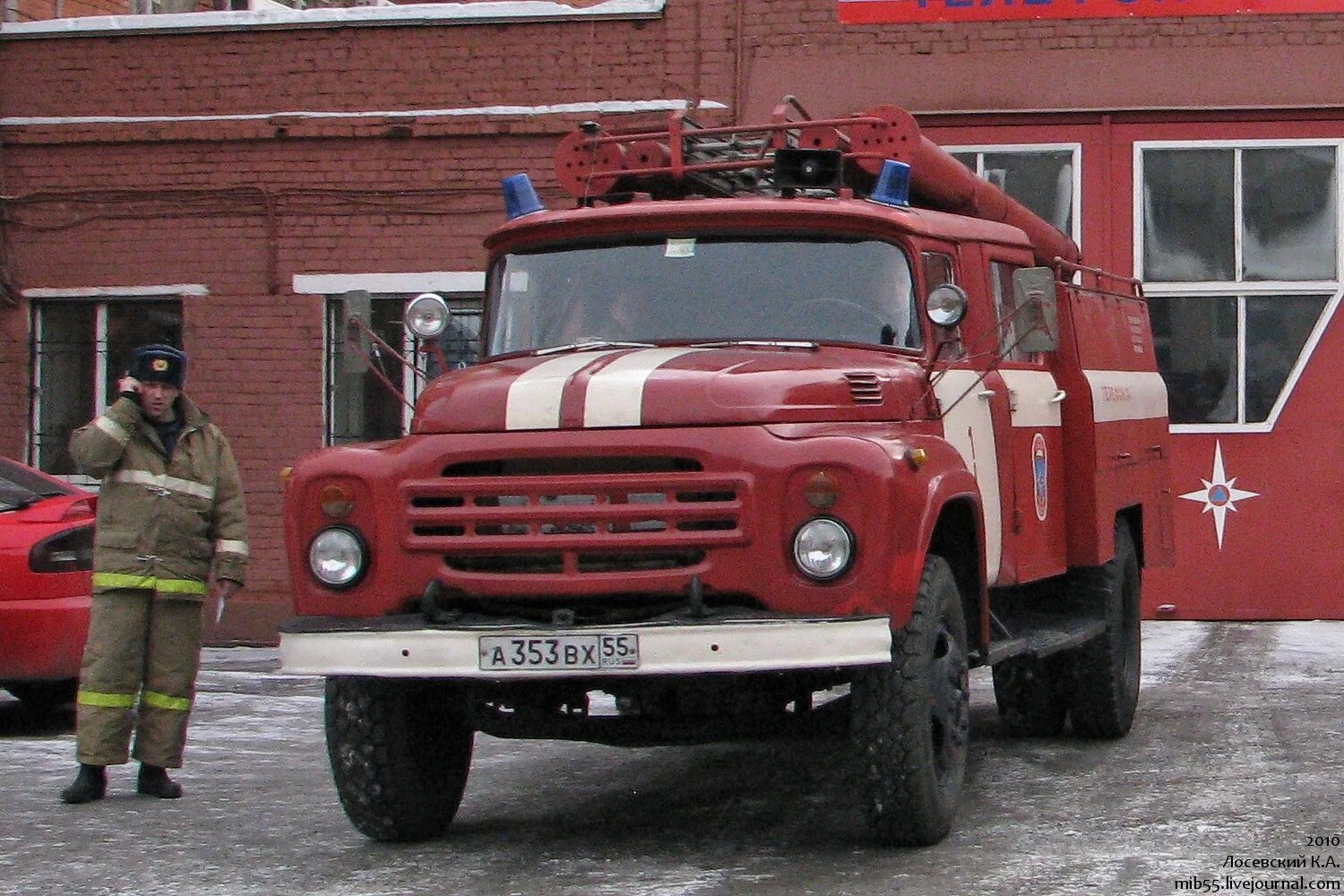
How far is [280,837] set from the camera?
7258 mm

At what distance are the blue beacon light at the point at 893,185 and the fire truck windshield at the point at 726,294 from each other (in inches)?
12.7

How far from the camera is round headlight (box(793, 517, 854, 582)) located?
6246mm

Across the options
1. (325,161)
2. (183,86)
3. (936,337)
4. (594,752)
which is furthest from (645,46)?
(936,337)

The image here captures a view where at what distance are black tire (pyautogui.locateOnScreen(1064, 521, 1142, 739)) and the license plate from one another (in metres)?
3.57

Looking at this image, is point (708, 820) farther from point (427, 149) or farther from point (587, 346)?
point (427, 149)

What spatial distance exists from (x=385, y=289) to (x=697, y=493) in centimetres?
919

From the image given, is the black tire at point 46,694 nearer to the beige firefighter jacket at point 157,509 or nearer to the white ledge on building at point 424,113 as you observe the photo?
the beige firefighter jacket at point 157,509

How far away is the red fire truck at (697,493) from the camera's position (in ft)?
20.6

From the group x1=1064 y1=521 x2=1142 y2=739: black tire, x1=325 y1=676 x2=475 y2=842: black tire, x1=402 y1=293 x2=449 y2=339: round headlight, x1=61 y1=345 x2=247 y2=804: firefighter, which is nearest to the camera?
x1=325 y1=676 x2=475 y2=842: black tire

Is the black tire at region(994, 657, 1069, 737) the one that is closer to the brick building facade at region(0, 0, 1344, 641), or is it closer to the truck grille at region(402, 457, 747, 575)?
the truck grille at region(402, 457, 747, 575)

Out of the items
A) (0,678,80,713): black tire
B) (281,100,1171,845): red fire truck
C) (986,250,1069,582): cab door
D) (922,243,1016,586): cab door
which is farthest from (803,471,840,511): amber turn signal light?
(0,678,80,713): black tire

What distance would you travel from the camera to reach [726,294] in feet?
24.5

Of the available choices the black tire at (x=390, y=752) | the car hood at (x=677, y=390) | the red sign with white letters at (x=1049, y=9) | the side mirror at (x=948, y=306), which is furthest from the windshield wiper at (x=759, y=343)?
the red sign with white letters at (x=1049, y=9)

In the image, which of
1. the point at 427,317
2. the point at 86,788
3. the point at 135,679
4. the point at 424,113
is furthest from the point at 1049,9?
the point at 86,788
